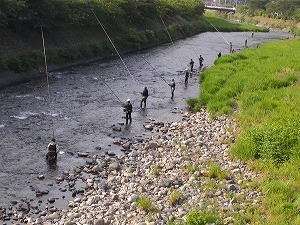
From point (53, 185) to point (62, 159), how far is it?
2.41m

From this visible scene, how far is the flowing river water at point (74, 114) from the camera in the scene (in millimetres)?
15055

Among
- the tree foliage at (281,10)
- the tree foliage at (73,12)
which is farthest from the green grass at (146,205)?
the tree foliage at (281,10)

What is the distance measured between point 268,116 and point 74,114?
37.6ft

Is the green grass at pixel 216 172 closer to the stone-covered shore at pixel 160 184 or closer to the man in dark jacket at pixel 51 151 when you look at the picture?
the stone-covered shore at pixel 160 184

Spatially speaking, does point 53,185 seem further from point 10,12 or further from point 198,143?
point 10,12

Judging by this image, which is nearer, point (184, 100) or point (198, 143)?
point (198, 143)

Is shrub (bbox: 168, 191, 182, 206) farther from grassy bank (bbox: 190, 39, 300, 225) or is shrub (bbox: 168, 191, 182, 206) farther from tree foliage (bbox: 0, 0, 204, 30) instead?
tree foliage (bbox: 0, 0, 204, 30)

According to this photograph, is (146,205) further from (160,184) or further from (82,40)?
(82,40)

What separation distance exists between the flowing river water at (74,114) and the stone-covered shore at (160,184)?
941mm

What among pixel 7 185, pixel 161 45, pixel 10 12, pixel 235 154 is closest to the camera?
pixel 7 185

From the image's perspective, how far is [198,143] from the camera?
17203mm

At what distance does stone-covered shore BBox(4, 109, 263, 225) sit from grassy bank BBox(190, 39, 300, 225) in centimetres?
63

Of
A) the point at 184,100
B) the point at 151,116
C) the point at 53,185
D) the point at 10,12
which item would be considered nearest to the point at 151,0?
the point at 10,12

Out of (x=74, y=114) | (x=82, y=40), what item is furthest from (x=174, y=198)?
(x=82, y=40)
